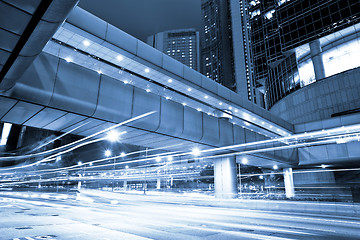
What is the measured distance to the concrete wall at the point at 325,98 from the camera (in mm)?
42438

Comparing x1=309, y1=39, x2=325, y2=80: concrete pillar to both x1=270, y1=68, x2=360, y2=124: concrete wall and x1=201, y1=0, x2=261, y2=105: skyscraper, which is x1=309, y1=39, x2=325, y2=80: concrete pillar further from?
x1=201, y1=0, x2=261, y2=105: skyscraper

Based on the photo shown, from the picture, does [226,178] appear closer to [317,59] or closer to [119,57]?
[119,57]

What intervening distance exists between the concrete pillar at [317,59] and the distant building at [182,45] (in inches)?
5023

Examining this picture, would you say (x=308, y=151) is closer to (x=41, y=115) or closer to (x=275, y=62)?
(x=41, y=115)

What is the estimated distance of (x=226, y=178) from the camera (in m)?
21.1

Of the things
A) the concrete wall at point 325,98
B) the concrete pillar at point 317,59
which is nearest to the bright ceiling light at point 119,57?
the concrete wall at point 325,98

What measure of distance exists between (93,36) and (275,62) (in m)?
54.9

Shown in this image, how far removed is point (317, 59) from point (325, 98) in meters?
9.01

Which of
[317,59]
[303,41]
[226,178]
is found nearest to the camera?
[226,178]

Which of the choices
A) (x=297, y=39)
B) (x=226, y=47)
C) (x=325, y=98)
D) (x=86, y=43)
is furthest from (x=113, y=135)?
(x=226, y=47)

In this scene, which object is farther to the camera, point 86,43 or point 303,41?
point 303,41

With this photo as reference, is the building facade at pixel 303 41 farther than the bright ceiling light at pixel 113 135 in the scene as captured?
Yes

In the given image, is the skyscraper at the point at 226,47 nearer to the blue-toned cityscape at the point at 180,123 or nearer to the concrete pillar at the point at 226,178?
the blue-toned cityscape at the point at 180,123

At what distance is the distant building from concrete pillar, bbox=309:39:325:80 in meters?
128
